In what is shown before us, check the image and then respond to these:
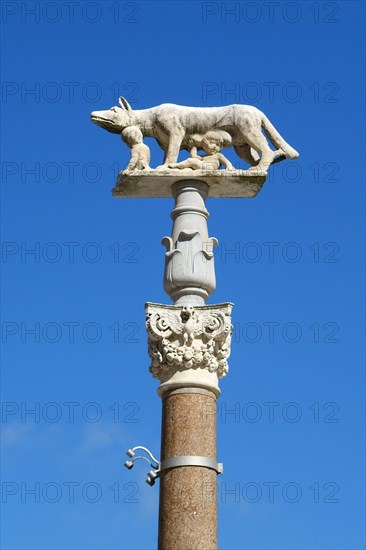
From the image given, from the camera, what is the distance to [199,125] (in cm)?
1703

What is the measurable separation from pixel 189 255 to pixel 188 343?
1.38 metres

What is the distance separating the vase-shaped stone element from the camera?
15617mm

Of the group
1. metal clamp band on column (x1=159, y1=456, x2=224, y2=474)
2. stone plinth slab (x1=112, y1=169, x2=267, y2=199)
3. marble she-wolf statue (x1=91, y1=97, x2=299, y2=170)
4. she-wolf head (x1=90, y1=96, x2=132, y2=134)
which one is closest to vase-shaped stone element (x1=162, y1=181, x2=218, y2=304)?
stone plinth slab (x1=112, y1=169, x2=267, y2=199)

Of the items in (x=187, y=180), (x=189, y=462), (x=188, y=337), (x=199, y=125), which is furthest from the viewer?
(x=199, y=125)

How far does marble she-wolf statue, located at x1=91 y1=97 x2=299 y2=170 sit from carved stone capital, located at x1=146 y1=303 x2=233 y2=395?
2.81 meters

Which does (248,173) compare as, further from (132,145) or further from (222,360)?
(222,360)

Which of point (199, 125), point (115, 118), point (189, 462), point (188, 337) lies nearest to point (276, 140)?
point (199, 125)

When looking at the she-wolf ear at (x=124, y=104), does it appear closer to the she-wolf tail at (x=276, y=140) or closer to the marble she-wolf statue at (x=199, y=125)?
the marble she-wolf statue at (x=199, y=125)

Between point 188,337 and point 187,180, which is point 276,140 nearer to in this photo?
point 187,180

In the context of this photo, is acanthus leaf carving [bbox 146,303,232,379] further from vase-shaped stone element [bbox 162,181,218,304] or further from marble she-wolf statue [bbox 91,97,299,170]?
marble she-wolf statue [bbox 91,97,299,170]

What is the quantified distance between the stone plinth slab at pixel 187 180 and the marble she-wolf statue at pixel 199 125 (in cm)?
33

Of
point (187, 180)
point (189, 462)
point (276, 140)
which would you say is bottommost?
point (189, 462)

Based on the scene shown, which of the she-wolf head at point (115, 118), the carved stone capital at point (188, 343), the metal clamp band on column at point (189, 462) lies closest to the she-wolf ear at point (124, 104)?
the she-wolf head at point (115, 118)

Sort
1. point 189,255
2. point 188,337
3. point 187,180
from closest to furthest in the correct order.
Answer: point 188,337, point 189,255, point 187,180
